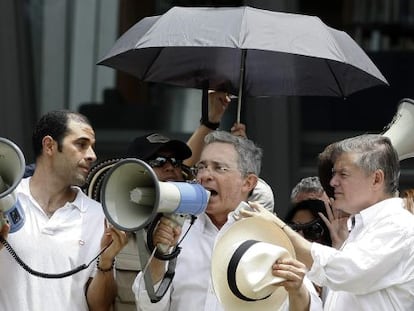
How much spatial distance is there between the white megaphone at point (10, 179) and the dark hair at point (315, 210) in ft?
4.55

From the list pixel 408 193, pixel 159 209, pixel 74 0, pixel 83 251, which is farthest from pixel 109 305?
pixel 74 0

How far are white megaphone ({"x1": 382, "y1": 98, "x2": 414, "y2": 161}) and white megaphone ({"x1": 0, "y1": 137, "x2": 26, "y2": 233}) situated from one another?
63.6 inches

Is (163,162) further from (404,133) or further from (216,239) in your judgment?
(404,133)

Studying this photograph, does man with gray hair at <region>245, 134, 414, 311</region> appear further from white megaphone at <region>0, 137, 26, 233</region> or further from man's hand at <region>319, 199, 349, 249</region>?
white megaphone at <region>0, 137, 26, 233</region>

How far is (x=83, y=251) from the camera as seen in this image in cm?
536

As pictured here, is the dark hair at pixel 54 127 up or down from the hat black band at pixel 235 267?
up

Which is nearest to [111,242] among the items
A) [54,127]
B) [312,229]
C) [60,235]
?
[60,235]

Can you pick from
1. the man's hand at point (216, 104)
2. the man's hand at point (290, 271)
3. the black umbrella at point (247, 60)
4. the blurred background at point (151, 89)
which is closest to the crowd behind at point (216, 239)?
the man's hand at point (290, 271)

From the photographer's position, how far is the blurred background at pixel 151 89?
383 inches

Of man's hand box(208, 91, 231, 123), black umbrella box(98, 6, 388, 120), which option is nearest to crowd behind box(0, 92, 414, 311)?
man's hand box(208, 91, 231, 123)

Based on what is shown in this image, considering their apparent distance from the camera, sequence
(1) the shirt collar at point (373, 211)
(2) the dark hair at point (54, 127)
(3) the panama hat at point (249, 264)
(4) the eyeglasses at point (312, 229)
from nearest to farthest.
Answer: (3) the panama hat at point (249, 264) < (1) the shirt collar at point (373, 211) < (2) the dark hair at point (54, 127) < (4) the eyeglasses at point (312, 229)

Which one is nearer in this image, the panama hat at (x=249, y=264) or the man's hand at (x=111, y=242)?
the panama hat at (x=249, y=264)

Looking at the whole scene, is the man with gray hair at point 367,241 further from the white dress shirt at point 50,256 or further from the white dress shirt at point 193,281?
the white dress shirt at point 50,256

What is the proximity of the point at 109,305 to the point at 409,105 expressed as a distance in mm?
1588
